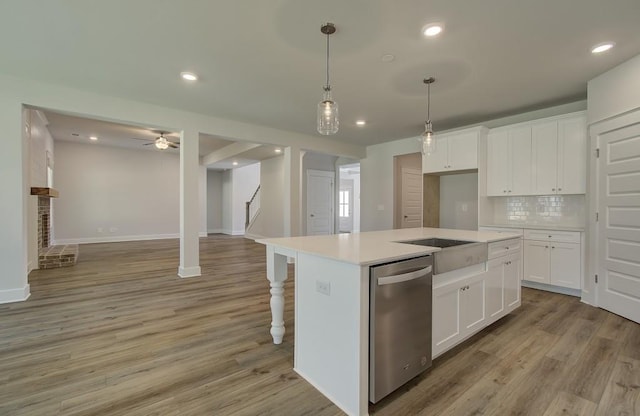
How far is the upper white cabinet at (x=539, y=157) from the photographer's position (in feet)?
12.3

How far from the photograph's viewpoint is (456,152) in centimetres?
484

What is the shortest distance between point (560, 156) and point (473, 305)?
2.85 m

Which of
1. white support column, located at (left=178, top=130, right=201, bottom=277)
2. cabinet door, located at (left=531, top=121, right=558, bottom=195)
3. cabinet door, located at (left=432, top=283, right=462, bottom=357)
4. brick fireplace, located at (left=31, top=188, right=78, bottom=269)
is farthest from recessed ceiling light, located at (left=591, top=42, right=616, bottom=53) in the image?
brick fireplace, located at (left=31, top=188, right=78, bottom=269)

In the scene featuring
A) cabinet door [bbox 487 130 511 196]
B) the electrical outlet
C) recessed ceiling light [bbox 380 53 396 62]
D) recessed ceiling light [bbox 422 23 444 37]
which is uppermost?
recessed ceiling light [bbox 380 53 396 62]

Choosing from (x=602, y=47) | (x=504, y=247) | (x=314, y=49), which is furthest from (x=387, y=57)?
(x=504, y=247)

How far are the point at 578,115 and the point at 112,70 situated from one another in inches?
220

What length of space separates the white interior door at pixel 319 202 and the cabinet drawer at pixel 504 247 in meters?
5.94

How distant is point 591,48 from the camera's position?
2.72 m

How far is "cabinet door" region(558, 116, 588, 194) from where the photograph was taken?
12.1 feet

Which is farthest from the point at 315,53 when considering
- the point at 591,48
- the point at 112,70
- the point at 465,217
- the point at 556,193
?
the point at 465,217

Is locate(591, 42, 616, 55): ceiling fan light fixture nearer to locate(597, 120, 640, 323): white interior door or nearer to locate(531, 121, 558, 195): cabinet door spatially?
locate(597, 120, 640, 323): white interior door

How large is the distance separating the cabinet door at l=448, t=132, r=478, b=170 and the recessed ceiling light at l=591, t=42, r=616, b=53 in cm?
186

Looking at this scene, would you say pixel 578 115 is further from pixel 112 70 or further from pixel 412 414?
pixel 112 70

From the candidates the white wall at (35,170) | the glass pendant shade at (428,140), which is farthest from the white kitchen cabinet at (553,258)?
the white wall at (35,170)
